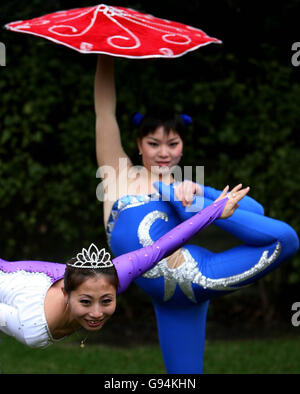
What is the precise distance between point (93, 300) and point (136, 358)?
2.36 metres

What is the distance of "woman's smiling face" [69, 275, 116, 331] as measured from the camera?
296cm

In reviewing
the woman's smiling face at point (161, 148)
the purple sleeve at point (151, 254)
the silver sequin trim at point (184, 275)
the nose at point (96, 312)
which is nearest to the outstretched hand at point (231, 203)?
the purple sleeve at point (151, 254)

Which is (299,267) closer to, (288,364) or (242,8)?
(288,364)

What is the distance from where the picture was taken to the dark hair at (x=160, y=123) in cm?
367

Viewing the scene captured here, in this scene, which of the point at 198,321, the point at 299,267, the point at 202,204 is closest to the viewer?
the point at 202,204

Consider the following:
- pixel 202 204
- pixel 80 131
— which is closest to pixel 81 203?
pixel 80 131

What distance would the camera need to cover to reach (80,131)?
5492 millimetres

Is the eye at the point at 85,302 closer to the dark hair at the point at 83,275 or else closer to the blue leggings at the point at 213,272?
the dark hair at the point at 83,275

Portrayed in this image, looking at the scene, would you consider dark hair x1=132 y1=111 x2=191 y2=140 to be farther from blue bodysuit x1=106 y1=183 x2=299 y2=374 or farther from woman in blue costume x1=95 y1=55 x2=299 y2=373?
blue bodysuit x1=106 y1=183 x2=299 y2=374

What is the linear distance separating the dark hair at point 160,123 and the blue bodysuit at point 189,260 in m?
0.30

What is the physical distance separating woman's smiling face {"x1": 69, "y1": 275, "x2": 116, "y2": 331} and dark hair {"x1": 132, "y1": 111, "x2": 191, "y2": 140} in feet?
3.21

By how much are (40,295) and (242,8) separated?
127 inches

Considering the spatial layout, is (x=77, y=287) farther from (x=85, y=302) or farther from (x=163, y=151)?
(x=163, y=151)

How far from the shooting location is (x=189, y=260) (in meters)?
3.56
